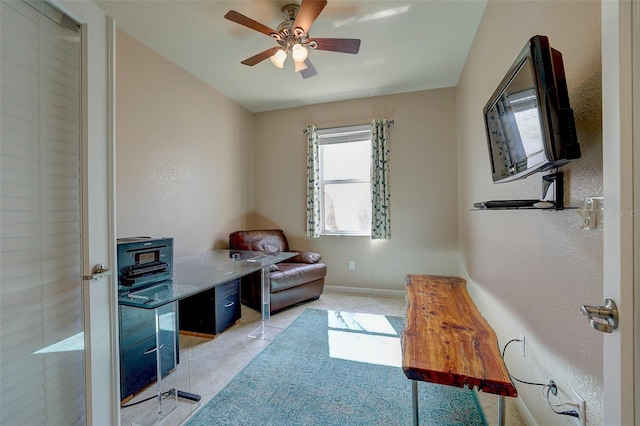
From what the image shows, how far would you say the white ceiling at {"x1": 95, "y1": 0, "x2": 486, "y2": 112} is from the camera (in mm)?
2076

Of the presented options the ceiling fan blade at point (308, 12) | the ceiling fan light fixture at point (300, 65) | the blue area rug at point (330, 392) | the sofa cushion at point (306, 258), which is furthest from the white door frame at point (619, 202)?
the sofa cushion at point (306, 258)

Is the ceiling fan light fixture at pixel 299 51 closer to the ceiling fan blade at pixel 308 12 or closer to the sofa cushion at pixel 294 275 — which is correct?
the ceiling fan blade at pixel 308 12

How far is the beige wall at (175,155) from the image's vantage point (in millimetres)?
2365

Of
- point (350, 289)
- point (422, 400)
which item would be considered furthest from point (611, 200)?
point (350, 289)

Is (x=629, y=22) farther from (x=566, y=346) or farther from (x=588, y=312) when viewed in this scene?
(x=566, y=346)

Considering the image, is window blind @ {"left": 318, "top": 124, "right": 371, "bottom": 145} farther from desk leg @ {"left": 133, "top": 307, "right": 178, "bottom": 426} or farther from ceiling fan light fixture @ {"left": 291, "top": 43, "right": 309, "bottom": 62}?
desk leg @ {"left": 133, "top": 307, "right": 178, "bottom": 426}

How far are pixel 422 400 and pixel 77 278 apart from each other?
2.01 metres

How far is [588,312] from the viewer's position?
26.6 inches

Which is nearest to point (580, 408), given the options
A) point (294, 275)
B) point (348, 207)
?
point (294, 275)

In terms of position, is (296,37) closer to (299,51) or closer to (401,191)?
(299,51)

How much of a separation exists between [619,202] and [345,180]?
11.1ft

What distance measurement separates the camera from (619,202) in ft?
2.05

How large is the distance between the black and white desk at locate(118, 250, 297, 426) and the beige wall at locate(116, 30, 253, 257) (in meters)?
0.55

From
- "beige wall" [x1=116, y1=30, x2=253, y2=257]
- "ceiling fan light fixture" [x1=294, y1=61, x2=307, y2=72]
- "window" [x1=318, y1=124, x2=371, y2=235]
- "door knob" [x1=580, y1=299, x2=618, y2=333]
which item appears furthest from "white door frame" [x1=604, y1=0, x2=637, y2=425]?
"window" [x1=318, y1=124, x2=371, y2=235]
